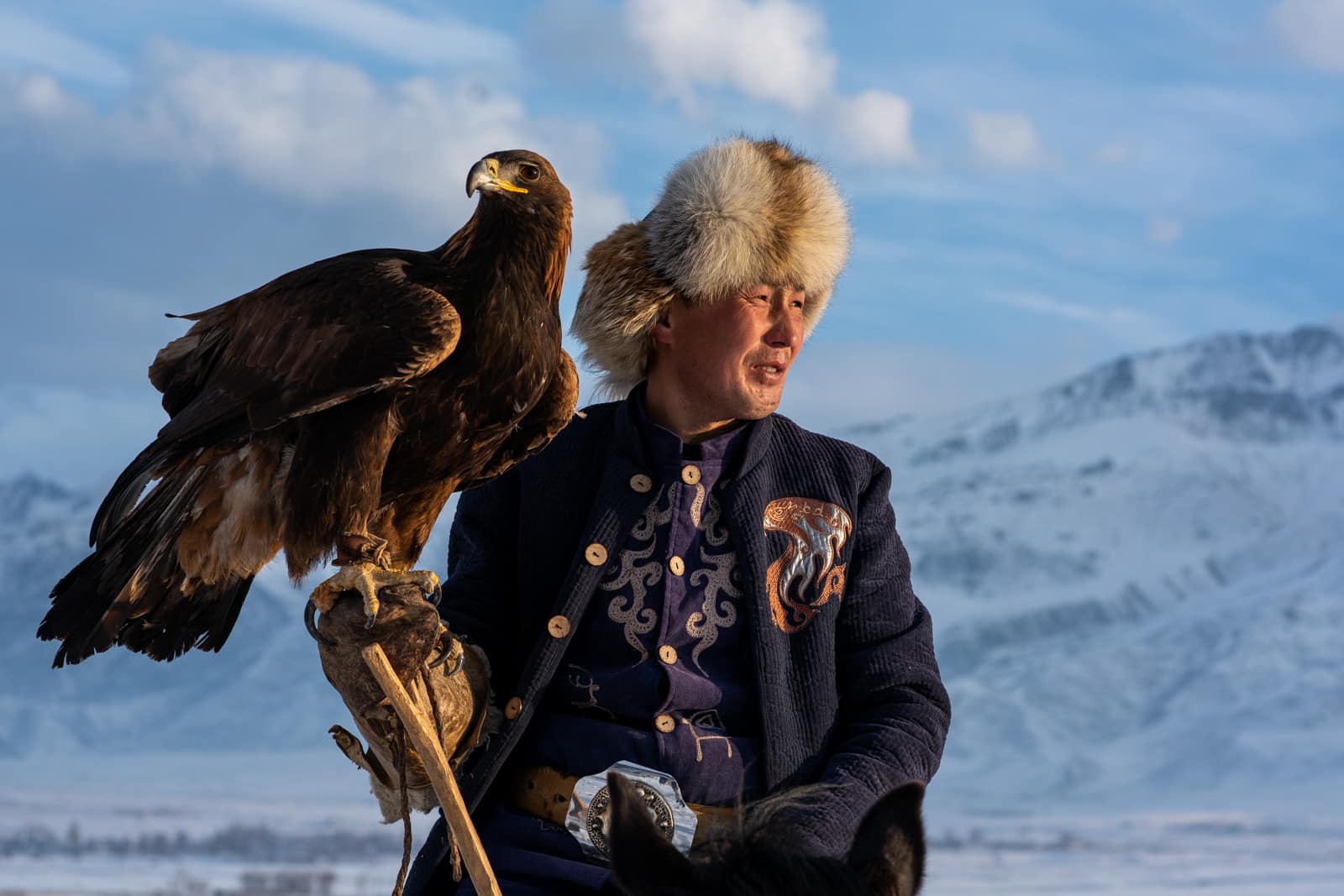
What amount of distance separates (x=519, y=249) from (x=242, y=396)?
540 mm

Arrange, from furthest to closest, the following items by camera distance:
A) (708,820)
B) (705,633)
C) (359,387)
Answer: (705,633)
(708,820)
(359,387)

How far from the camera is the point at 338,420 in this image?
2.49 meters

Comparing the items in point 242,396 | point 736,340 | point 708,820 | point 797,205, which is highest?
point 797,205

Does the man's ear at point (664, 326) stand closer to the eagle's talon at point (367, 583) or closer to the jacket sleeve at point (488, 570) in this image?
the jacket sleeve at point (488, 570)

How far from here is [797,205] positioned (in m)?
3.28

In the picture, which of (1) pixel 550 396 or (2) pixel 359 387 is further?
(1) pixel 550 396

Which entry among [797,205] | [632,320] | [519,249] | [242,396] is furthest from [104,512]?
[797,205]

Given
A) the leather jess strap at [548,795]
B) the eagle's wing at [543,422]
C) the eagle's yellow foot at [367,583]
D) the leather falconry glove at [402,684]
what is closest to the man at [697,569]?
the leather jess strap at [548,795]

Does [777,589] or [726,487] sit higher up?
[726,487]

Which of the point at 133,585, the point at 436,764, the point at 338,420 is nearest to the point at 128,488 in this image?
the point at 133,585

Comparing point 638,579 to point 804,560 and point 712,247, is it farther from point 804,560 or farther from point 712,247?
point 712,247

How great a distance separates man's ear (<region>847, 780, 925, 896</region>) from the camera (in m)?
1.96

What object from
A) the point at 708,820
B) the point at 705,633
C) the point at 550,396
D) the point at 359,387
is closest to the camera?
the point at 359,387

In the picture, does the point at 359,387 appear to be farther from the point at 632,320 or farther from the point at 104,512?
the point at 632,320
